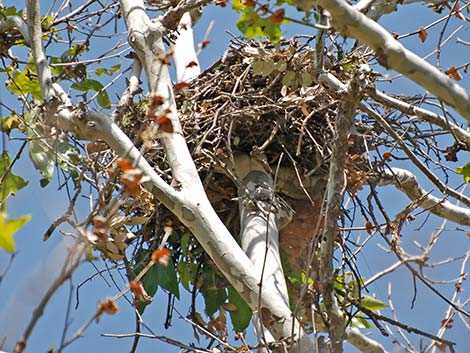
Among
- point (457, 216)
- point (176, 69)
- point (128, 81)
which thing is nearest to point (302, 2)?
point (128, 81)

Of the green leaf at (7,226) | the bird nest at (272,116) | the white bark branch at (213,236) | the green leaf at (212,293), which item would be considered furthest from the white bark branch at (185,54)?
the green leaf at (7,226)

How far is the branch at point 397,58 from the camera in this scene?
240 cm

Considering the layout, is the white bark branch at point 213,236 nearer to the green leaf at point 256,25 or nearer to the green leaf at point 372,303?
the green leaf at point 256,25

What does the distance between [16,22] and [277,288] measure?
173 cm

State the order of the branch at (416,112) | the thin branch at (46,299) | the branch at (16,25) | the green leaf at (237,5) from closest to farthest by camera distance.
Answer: the thin branch at (46,299)
the green leaf at (237,5)
the branch at (416,112)
the branch at (16,25)

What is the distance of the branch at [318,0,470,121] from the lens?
7.88ft

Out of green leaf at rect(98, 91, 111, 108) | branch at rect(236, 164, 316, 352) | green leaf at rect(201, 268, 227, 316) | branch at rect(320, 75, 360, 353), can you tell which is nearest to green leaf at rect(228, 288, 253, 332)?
green leaf at rect(201, 268, 227, 316)

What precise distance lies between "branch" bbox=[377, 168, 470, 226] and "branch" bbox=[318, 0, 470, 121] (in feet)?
5.33

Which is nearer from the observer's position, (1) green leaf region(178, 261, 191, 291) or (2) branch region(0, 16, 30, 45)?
(2) branch region(0, 16, 30, 45)

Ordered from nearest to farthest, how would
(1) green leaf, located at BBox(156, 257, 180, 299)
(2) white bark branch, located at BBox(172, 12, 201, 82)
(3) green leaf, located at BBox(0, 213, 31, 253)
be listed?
(3) green leaf, located at BBox(0, 213, 31, 253) < (1) green leaf, located at BBox(156, 257, 180, 299) < (2) white bark branch, located at BBox(172, 12, 201, 82)

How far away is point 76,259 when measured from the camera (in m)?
1.73

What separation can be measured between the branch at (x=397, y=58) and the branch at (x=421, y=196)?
1.62 metres

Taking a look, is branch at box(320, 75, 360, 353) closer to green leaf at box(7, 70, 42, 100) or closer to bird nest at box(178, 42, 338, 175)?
bird nest at box(178, 42, 338, 175)

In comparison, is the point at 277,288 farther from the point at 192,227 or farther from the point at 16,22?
the point at 16,22
